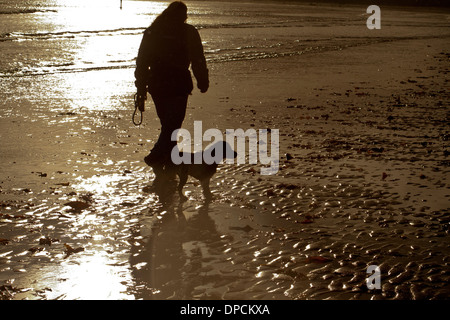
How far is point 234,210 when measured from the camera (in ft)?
22.0

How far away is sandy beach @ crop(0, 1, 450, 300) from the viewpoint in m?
5.02

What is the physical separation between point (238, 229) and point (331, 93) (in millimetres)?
8675

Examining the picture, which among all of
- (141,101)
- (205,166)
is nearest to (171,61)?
(141,101)

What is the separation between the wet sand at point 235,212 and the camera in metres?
5.01

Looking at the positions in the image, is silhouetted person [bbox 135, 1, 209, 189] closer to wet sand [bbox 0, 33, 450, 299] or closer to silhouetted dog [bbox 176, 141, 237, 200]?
silhouetted dog [bbox 176, 141, 237, 200]

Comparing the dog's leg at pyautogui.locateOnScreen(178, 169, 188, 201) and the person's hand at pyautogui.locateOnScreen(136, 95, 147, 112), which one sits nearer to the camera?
the dog's leg at pyautogui.locateOnScreen(178, 169, 188, 201)

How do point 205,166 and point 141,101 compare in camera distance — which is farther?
point 141,101

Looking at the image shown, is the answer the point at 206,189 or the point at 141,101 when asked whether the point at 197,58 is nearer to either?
the point at 141,101

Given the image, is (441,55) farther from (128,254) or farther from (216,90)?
(128,254)

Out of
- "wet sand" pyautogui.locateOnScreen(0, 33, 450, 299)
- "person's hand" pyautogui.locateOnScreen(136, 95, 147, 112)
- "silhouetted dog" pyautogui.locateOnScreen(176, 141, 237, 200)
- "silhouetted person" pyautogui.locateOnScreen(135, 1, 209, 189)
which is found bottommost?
"wet sand" pyautogui.locateOnScreen(0, 33, 450, 299)

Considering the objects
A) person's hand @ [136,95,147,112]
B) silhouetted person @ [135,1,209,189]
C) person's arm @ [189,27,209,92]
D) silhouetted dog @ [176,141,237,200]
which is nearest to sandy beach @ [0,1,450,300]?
silhouetted dog @ [176,141,237,200]

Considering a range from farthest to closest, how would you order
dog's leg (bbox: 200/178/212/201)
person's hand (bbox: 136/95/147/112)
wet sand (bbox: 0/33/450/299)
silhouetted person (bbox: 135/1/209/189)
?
1. person's hand (bbox: 136/95/147/112)
2. silhouetted person (bbox: 135/1/209/189)
3. dog's leg (bbox: 200/178/212/201)
4. wet sand (bbox: 0/33/450/299)

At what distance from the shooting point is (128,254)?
552 cm

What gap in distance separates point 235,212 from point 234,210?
0.06m
